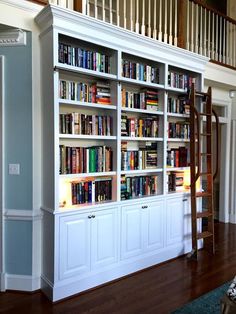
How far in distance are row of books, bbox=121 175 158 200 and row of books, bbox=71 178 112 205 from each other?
186 mm

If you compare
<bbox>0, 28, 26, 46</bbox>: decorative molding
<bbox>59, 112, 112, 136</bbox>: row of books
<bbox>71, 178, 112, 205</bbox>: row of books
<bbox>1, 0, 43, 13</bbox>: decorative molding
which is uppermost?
<bbox>1, 0, 43, 13</bbox>: decorative molding

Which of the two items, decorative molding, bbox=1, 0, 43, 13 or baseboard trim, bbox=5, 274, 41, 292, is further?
baseboard trim, bbox=5, 274, 41, 292

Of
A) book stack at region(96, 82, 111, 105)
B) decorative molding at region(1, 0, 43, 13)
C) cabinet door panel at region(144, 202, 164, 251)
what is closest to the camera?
decorative molding at region(1, 0, 43, 13)

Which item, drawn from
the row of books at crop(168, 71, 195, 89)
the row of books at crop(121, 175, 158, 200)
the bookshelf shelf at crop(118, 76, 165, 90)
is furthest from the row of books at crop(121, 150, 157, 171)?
the row of books at crop(168, 71, 195, 89)

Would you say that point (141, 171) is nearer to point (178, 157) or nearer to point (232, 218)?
point (178, 157)

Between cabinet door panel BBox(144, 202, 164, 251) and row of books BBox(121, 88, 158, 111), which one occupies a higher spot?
row of books BBox(121, 88, 158, 111)

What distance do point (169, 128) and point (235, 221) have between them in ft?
9.27

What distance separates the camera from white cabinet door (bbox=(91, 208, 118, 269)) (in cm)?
301

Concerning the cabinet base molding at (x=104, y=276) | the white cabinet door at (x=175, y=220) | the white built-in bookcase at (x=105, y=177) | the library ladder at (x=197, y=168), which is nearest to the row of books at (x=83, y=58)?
the white built-in bookcase at (x=105, y=177)

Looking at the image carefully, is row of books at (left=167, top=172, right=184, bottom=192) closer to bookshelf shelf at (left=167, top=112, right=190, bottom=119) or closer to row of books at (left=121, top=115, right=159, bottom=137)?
row of books at (left=121, top=115, right=159, bottom=137)

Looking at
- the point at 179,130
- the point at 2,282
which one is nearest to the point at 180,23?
the point at 179,130

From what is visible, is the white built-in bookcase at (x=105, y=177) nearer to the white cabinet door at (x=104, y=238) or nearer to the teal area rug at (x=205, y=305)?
the white cabinet door at (x=104, y=238)

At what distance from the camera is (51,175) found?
109 inches

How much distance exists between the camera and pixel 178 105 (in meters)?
3.97
